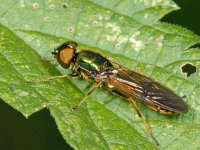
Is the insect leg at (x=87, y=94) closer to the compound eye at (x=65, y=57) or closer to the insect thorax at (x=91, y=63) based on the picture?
the insect thorax at (x=91, y=63)

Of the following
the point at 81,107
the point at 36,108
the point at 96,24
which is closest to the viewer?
the point at 36,108

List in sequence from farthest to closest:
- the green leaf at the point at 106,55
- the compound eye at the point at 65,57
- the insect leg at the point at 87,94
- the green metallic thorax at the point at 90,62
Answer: the green metallic thorax at the point at 90,62 < the compound eye at the point at 65,57 < the insect leg at the point at 87,94 < the green leaf at the point at 106,55

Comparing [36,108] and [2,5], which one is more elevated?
[2,5]

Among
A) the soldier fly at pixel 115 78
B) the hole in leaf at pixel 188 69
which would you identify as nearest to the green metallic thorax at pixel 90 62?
the soldier fly at pixel 115 78

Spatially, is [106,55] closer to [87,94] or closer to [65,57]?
[65,57]

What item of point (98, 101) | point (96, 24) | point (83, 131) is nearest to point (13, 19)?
point (96, 24)

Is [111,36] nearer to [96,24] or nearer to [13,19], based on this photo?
[96,24]

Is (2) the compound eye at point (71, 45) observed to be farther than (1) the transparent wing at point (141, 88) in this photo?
Yes
